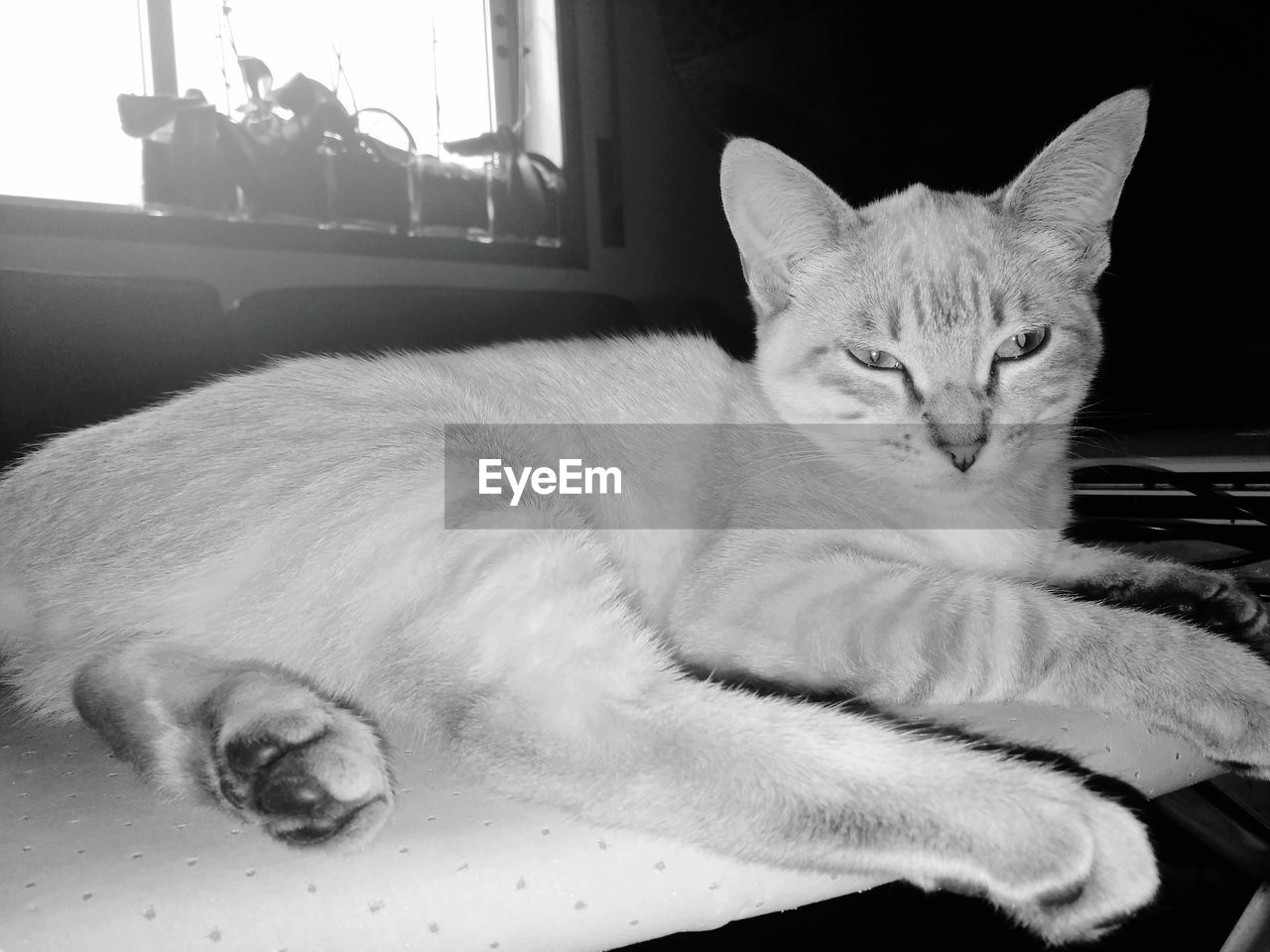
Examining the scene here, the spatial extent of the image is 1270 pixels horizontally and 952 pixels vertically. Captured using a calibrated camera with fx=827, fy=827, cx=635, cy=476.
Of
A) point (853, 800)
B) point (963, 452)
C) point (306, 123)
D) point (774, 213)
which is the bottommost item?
point (853, 800)

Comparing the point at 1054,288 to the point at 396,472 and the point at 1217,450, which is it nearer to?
the point at 1217,450

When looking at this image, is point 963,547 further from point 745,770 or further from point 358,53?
point 358,53

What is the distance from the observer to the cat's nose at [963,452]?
0.70m

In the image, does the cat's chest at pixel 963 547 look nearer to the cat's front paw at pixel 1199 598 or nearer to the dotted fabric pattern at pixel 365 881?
the cat's front paw at pixel 1199 598

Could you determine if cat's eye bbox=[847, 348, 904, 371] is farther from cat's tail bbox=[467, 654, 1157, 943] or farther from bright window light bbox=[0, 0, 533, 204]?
bright window light bbox=[0, 0, 533, 204]

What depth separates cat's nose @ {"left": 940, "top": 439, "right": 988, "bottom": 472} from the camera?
70cm

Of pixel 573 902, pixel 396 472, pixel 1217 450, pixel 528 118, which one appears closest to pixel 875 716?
pixel 573 902

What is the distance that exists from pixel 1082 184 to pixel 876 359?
0.27 meters

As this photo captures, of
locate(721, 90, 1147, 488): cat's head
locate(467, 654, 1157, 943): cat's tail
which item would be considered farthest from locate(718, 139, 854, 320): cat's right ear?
locate(467, 654, 1157, 943): cat's tail

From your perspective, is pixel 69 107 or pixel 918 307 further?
pixel 69 107

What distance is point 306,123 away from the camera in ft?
5.69

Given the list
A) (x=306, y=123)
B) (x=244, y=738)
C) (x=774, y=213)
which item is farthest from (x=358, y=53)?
(x=244, y=738)

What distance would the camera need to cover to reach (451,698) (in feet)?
1.66

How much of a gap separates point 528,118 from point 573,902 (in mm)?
1912
